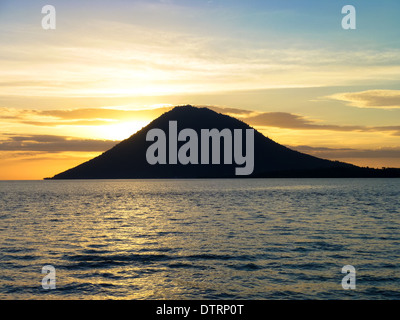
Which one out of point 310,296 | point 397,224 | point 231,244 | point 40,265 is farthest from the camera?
point 397,224

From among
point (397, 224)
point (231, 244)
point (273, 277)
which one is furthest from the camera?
point (397, 224)

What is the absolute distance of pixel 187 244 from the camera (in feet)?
122

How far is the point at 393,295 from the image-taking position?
69.5 ft
